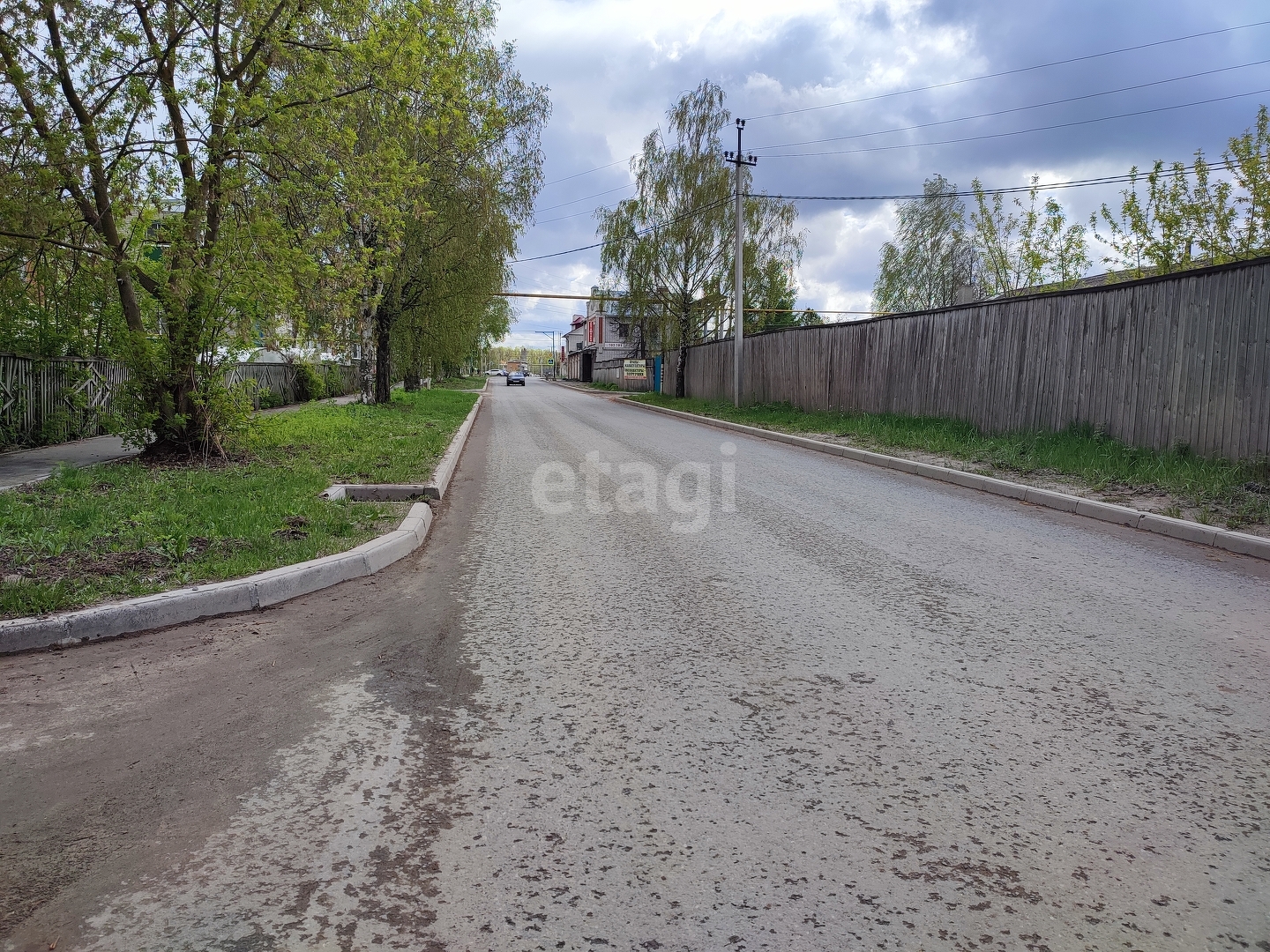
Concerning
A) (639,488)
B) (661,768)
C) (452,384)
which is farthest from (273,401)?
(452,384)

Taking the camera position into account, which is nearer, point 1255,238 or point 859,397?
point 1255,238

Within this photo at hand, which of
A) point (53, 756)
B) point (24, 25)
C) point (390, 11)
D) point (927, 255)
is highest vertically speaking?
point (927, 255)

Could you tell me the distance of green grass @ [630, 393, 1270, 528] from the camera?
8039mm

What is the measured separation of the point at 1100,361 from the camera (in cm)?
1122

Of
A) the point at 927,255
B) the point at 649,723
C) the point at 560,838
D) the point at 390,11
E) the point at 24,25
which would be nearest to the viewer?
the point at 560,838

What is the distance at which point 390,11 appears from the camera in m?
10.2

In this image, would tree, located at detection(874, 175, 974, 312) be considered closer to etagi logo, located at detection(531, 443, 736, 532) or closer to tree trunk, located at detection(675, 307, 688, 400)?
tree trunk, located at detection(675, 307, 688, 400)

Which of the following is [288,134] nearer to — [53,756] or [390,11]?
[390,11]

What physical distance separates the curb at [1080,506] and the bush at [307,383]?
19.7 m

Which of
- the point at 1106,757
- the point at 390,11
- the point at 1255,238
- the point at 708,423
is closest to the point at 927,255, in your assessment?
the point at 708,423

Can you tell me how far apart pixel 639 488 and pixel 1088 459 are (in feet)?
18.9

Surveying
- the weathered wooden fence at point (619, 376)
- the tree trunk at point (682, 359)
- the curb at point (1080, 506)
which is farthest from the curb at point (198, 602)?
the weathered wooden fence at point (619, 376)

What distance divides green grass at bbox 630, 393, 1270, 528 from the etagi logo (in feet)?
11.7

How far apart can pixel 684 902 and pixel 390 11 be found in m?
11.3
